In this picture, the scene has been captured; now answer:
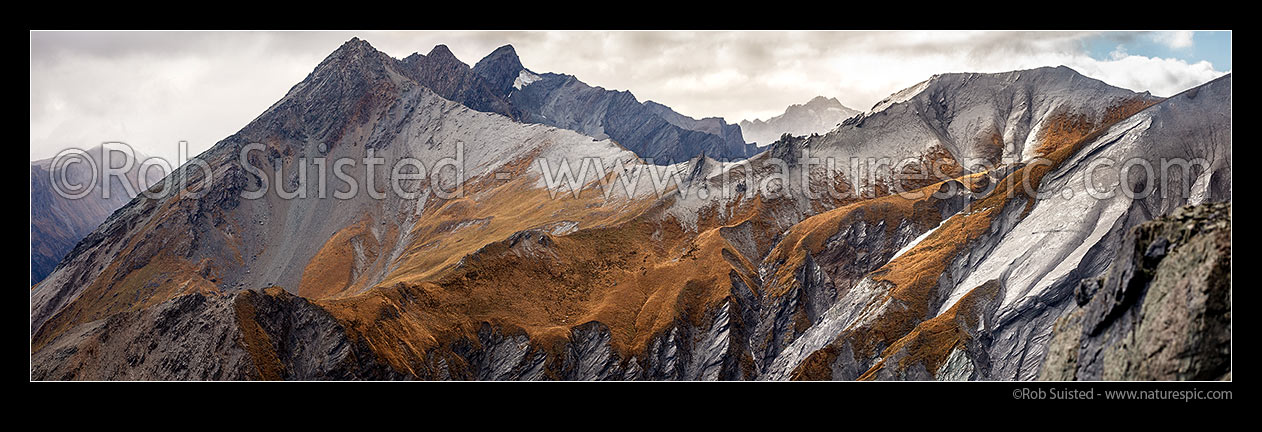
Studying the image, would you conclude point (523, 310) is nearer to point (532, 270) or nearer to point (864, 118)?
point (532, 270)

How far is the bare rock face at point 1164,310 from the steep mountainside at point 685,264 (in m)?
65.4

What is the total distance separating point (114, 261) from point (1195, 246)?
618 feet

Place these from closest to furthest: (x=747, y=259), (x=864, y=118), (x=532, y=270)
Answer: (x=532, y=270)
(x=747, y=259)
(x=864, y=118)

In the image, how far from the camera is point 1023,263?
365 feet

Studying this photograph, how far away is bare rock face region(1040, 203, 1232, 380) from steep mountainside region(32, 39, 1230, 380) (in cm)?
6542

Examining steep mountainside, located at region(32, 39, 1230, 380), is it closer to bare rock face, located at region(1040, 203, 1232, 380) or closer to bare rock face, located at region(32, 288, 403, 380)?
bare rock face, located at region(32, 288, 403, 380)

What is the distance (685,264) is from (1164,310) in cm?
10334

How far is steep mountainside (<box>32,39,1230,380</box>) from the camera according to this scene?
93250mm

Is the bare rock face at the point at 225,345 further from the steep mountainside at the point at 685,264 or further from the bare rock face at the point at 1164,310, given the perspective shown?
the bare rock face at the point at 1164,310

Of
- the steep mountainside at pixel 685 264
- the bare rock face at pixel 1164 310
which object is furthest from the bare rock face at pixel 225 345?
the bare rock face at pixel 1164 310

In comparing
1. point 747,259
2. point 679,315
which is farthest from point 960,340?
point 747,259

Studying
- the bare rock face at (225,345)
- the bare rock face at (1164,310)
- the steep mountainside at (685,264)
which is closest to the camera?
the bare rock face at (1164,310)

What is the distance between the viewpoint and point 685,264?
13100 cm

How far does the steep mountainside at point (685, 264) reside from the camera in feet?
306
